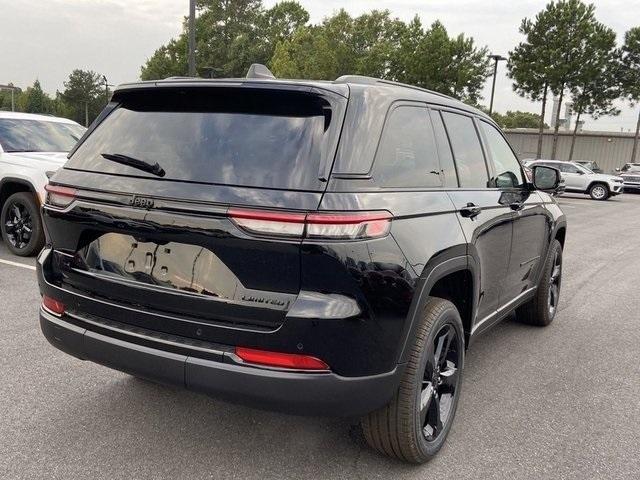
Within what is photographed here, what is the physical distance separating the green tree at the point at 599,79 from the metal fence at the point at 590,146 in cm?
1246

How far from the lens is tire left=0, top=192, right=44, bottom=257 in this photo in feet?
22.6

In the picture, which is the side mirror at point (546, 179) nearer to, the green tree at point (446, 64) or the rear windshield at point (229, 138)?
the rear windshield at point (229, 138)

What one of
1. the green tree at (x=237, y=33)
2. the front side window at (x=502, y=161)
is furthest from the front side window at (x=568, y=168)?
the green tree at (x=237, y=33)

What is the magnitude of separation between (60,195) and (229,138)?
0.92 metres

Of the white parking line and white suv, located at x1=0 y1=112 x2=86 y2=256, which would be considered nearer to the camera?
the white parking line

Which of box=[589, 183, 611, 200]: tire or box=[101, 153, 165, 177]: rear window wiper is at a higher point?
box=[101, 153, 165, 177]: rear window wiper

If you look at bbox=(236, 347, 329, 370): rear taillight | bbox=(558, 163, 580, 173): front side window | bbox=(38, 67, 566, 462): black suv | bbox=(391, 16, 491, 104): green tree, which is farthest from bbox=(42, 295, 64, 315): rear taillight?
bbox=(391, 16, 491, 104): green tree

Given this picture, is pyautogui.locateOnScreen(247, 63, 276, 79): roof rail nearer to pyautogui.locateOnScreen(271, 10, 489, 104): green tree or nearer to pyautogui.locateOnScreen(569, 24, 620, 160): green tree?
pyautogui.locateOnScreen(271, 10, 489, 104): green tree

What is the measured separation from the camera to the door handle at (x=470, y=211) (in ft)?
9.93

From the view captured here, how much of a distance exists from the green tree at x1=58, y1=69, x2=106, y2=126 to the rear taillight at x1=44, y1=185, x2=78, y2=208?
8733 centimetres

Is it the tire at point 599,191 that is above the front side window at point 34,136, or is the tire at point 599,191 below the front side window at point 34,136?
below

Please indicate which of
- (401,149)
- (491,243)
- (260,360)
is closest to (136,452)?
(260,360)

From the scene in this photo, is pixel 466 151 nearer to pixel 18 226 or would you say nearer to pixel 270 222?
pixel 270 222

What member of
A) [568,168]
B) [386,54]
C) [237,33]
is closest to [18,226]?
[568,168]
